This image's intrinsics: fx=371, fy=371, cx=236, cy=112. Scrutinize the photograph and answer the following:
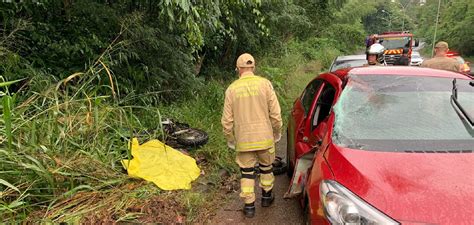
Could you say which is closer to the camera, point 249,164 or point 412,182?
point 412,182

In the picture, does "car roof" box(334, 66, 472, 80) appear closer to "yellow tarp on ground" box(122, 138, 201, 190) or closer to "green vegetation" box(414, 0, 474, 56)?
"yellow tarp on ground" box(122, 138, 201, 190)

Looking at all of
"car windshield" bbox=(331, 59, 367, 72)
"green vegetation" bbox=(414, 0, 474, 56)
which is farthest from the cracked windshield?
"green vegetation" bbox=(414, 0, 474, 56)

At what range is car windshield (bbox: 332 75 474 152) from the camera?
8.86 ft

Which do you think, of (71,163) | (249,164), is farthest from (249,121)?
(71,163)

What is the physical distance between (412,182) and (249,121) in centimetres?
184

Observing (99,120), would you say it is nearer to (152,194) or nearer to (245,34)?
(152,194)

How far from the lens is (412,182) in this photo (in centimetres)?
228

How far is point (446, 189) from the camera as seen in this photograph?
2209 mm

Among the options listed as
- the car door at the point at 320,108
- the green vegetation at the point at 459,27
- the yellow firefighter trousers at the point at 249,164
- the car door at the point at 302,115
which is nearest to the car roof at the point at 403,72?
the car door at the point at 320,108

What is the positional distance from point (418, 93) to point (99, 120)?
10.9ft

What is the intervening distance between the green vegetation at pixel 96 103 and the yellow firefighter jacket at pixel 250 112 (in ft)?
2.96

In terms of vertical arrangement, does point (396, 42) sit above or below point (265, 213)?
below

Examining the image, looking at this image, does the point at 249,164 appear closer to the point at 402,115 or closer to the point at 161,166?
the point at 161,166

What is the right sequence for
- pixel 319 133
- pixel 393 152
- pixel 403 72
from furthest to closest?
pixel 403 72, pixel 319 133, pixel 393 152
